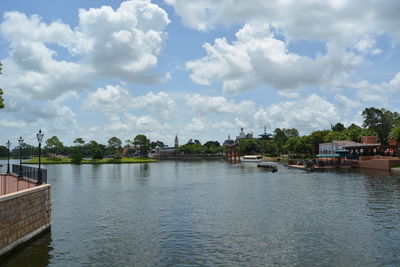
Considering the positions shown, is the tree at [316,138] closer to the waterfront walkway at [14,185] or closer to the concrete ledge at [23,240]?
the waterfront walkway at [14,185]

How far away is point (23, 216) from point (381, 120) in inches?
7399

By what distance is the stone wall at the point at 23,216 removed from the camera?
2252cm

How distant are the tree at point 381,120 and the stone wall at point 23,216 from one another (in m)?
179

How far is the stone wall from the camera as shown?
22516 mm

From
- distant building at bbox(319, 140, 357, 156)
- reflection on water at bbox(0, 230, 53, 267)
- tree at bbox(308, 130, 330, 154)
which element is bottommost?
reflection on water at bbox(0, 230, 53, 267)

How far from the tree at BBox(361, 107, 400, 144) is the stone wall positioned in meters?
179

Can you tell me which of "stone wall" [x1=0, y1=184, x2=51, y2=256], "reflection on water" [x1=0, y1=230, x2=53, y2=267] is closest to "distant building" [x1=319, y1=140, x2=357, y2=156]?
"stone wall" [x1=0, y1=184, x2=51, y2=256]

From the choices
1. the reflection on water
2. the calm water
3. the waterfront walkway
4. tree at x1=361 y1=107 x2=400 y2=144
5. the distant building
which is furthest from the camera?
tree at x1=361 y1=107 x2=400 y2=144

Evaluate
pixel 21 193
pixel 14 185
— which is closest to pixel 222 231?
pixel 21 193

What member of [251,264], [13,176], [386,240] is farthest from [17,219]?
[386,240]

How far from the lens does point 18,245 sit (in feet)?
79.8

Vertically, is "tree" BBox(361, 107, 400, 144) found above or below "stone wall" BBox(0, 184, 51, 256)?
above

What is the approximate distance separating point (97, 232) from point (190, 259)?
11.2 metres

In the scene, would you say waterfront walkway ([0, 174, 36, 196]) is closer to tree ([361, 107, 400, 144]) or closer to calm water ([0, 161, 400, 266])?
calm water ([0, 161, 400, 266])
